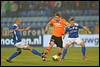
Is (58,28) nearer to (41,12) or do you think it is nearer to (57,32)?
(57,32)

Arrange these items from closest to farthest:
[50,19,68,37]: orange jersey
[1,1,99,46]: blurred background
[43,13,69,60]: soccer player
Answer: [43,13,69,60]: soccer player < [50,19,68,37]: orange jersey < [1,1,99,46]: blurred background

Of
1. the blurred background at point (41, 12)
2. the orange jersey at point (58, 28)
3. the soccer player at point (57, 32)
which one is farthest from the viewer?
the blurred background at point (41, 12)

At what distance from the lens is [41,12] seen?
119 feet

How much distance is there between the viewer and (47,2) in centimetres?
3709

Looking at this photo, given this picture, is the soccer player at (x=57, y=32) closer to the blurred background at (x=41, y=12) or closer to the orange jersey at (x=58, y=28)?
the orange jersey at (x=58, y=28)

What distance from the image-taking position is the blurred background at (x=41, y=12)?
→ 1347 inches

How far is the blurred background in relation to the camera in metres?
34.2

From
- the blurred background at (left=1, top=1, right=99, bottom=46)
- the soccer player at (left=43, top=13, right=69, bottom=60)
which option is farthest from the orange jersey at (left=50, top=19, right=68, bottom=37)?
the blurred background at (left=1, top=1, right=99, bottom=46)

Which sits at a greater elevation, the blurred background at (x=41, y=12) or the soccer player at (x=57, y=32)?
the soccer player at (x=57, y=32)

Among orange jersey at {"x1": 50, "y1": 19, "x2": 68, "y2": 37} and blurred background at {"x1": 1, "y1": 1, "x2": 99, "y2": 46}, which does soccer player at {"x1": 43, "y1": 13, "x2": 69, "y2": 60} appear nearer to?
orange jersey at {"x1": 50, "y1": 19, "x2": 68, "y2": 37}

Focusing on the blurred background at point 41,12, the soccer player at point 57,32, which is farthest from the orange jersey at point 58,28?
the blurred background at point 41,12

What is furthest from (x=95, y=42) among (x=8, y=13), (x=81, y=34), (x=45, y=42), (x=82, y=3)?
(x=8, y=13)

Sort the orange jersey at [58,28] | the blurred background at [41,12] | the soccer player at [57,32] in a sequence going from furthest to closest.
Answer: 1. the blurred background at [41,12]
2. the orange jersey at [58,28]
3. the soccer player at [57,32]

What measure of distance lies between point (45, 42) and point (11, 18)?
4899 mm
